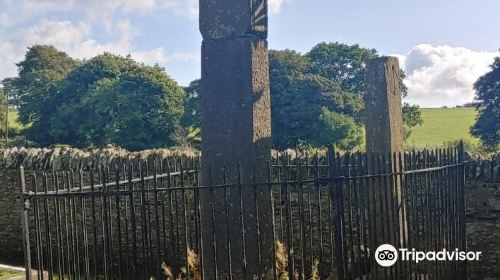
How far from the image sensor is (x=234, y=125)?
17.6 ft

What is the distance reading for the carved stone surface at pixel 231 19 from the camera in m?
5.33

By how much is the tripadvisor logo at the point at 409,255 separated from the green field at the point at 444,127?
96.0 ft

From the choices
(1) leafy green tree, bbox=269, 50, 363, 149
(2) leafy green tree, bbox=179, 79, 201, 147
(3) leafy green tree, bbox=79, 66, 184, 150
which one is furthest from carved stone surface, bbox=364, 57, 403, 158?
(3) leafy green tree, bbox=79, 66, 184, 150

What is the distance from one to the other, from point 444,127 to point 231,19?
41708 millimetres

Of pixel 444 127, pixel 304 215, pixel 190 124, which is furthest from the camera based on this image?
pixel 444 127

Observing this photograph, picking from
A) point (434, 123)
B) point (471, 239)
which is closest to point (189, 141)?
point (434, 123)

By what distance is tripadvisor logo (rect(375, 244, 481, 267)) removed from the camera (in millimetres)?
5582

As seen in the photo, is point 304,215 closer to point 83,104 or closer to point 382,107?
point 382,107

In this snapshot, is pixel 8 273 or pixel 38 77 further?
pixel 38 77

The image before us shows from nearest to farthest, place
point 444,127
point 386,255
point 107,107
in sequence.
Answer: point 386,255 < point 107,107 < point 444,127

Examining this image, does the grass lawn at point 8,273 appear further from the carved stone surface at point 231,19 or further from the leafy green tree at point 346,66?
the leafy green tree at point 346,66

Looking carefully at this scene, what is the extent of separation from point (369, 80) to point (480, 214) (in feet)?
10.2

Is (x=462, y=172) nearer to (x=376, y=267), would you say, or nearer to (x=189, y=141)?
(x=376, y=267)

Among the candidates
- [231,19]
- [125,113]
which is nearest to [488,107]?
[125,113]
